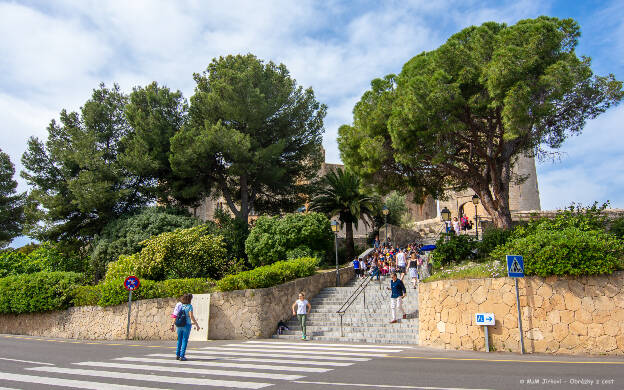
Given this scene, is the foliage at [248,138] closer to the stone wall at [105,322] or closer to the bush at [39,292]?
the bush at [39,292]

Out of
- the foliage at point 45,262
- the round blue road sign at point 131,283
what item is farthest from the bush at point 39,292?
the foliage at point 45,262

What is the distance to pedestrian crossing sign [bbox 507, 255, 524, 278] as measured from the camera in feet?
34.9

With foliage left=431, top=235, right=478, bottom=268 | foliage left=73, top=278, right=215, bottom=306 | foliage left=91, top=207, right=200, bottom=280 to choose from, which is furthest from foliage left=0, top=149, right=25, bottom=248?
foliage left=431, top=235, right=478, bottom=268

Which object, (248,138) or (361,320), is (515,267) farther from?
(248,138)

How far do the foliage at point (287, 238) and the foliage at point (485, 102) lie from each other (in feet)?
16.0

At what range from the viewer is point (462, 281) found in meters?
12.3

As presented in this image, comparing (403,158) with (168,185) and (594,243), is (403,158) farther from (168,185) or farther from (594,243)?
(168,185)

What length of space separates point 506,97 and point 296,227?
12.5 m

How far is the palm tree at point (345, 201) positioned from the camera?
28125 mm

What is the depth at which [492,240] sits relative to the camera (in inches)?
639

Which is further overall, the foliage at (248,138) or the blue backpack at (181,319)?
the foliage at (248,138)

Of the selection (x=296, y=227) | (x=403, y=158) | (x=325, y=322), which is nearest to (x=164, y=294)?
(x=325, y=322)

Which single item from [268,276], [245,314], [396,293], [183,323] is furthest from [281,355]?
[268,276]

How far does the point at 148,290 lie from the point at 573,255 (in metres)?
15.1
